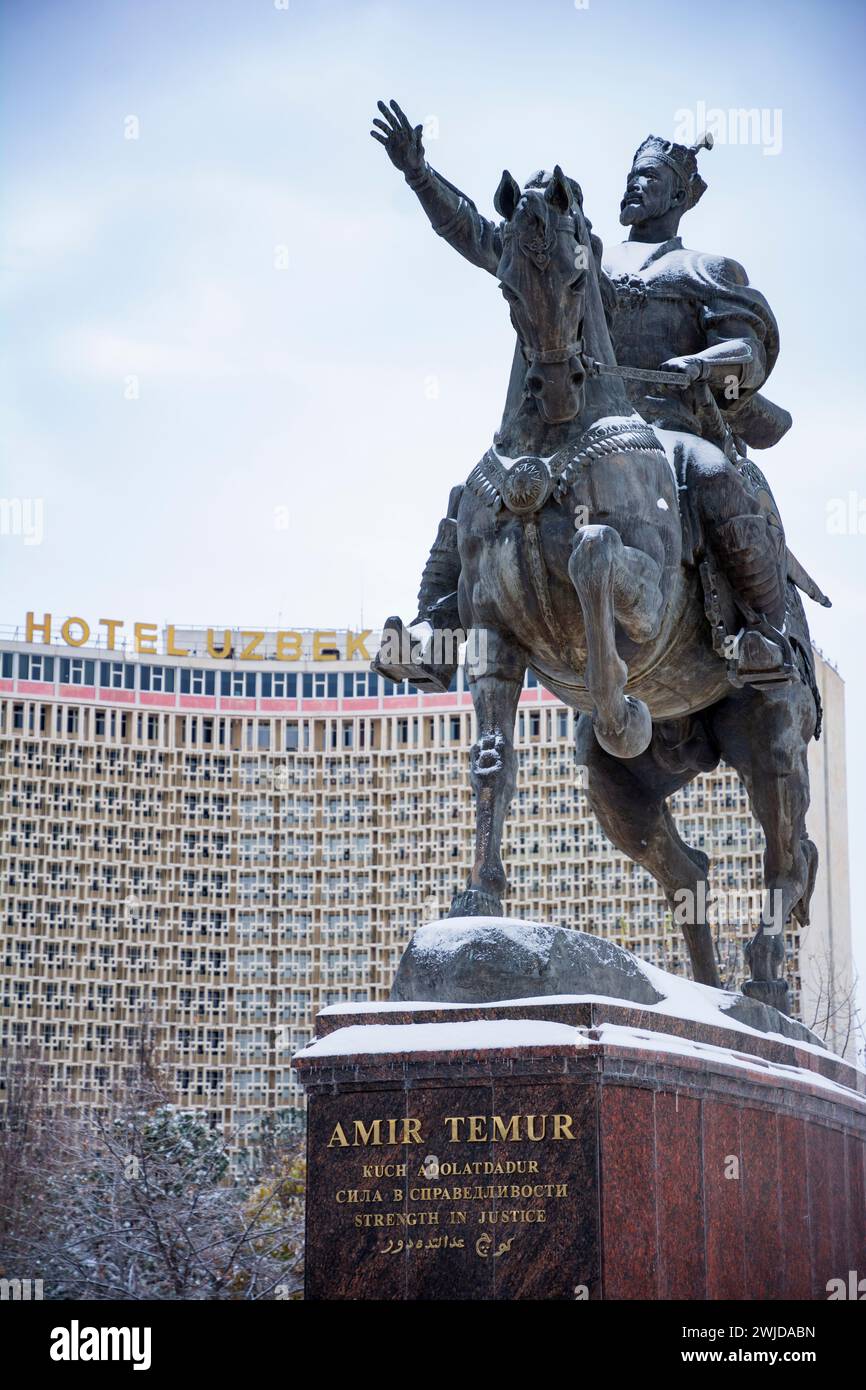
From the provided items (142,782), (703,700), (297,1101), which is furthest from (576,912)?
(703,700)

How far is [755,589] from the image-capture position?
368 inches

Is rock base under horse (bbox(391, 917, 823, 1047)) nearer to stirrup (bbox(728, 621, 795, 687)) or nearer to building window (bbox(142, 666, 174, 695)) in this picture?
stirrup (bbox(728, 621, 795, 687))

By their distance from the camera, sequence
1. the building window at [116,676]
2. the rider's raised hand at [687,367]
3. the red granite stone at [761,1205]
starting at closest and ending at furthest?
the red granite stone at [761,1205] → the rider's raised hand at [687,367] → the building window at [116,676]

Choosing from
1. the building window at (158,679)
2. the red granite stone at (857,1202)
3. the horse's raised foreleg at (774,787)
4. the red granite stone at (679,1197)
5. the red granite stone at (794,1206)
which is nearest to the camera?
the red granite stone at (679,1197)

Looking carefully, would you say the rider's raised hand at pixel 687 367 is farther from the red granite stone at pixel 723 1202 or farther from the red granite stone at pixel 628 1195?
the red granite stone at pixel 628 1195

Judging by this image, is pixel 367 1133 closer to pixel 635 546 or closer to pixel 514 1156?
pixel 514 1156

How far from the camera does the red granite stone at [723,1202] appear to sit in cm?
765

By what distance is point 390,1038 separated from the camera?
24.1 ft

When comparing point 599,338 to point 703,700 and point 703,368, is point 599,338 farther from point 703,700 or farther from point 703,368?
point 703,700

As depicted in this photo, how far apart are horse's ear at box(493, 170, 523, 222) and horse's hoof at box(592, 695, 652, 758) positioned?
6.89 feet

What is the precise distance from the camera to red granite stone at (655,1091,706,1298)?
23.8ft

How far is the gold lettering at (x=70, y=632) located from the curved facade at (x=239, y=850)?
28 centimetres

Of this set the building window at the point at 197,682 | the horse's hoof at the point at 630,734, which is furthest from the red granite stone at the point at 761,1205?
the building window at the point at 197,682
